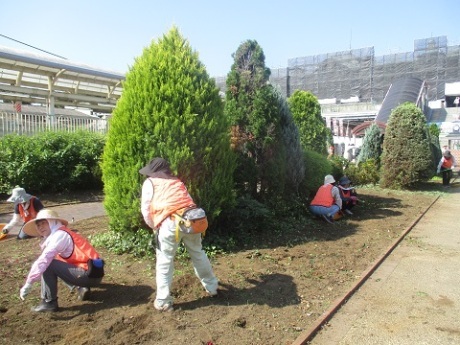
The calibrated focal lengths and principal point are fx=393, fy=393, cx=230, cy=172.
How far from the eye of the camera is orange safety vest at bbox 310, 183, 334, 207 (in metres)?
7.62

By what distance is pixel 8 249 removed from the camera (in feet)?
17.6

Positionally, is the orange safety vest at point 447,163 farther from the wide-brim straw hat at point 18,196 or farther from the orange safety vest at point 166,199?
the wide-brim straw hat at point 18,196

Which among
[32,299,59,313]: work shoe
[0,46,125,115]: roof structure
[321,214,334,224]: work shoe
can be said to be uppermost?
[0,46,125,115]: roof structure

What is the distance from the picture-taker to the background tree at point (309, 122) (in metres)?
11.7

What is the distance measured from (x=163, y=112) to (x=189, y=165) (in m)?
0.72

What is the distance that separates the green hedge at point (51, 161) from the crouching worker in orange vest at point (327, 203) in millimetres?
5250

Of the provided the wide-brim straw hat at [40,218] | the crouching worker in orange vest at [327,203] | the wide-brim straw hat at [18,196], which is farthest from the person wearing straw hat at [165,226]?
the crouching worker in orange vest at [327,203]

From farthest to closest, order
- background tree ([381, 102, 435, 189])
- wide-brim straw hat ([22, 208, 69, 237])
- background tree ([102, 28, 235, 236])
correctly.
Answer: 1. background tree ([381, 102, 435, 189])
2. background tree ([102, 28, 235, 236])
3. wide-brim straw hat ([22, 208, 69, 237])

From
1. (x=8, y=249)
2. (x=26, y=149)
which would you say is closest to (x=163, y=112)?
(x=8, y=249)

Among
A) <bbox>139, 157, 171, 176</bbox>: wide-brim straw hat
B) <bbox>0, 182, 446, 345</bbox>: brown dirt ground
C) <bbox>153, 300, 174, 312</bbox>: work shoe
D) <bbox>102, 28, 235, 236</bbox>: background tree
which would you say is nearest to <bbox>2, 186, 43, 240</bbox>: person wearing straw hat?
<bbox>0, 182, 446, 345</bbox>: brown dirt ground

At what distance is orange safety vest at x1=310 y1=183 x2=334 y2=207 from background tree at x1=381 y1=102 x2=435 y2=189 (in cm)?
638

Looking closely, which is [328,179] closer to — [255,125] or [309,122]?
[255,125]

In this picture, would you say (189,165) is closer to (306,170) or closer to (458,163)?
(306,170)

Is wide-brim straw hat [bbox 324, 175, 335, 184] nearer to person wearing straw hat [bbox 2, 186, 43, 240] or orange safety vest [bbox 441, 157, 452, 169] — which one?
person wearing straw hat [bbox 2, 186, 43, 240]
